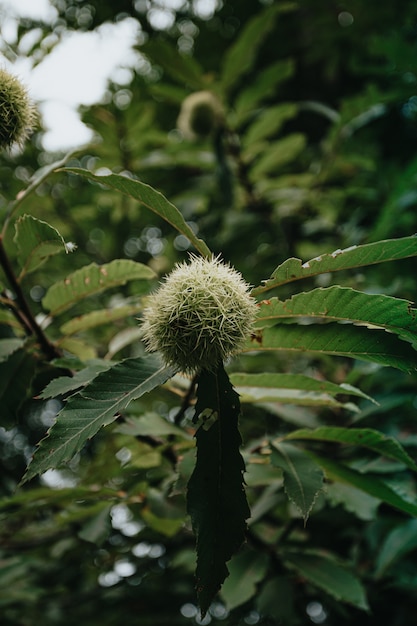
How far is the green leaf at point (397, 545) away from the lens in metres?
1.69

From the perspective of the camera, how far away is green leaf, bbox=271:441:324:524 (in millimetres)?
994

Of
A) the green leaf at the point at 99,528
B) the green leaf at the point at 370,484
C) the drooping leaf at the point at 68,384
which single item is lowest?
the green leaf at the point at 370,484

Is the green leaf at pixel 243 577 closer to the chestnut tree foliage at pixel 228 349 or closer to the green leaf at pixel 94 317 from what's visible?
the chestnut tree foliage at pixel 228 349

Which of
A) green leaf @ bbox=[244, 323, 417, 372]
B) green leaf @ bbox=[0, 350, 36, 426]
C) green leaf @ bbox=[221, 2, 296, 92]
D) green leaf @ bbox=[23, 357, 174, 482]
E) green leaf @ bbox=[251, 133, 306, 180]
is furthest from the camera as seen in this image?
green leaf @ bbox=[251, 133, 306, 180]

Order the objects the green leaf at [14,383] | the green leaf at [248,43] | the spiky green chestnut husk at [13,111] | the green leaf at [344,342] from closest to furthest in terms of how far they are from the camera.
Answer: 1. the green leaf at [344,342]
2. the spiky green chestnut husk at [13,111]
3. the green leaf at [14,383]
4. the green leaf at [248,43]

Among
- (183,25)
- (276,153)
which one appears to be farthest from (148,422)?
(183,25)

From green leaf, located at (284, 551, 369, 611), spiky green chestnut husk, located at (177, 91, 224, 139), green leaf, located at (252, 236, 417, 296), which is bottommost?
green leaf, located at (284, 551, 369, 611)

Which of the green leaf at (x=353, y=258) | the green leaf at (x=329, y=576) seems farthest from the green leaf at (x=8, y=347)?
the green leaf at (x=329, y=576)

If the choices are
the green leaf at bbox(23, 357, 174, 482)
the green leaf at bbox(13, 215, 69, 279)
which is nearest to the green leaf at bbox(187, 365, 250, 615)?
the green leaf at bbox(23, 357, 174, 482)

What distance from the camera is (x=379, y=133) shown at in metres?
3.19

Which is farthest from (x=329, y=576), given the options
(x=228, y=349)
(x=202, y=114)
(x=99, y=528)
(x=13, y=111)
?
(x=202, y=114)

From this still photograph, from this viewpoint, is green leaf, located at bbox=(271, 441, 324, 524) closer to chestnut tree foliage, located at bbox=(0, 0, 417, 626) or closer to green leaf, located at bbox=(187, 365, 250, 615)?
chestnut tree foliage, located at bbox=(0, 0, 417, 626)

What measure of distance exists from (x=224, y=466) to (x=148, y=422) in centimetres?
37

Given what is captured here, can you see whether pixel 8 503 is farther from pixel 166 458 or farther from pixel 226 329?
pixel 226 329
